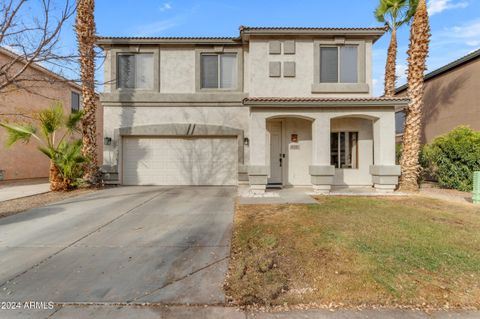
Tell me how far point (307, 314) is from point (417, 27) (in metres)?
12.2

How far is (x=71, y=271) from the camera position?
371 cm

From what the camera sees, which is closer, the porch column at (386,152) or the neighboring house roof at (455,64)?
the porch column at (386,152)

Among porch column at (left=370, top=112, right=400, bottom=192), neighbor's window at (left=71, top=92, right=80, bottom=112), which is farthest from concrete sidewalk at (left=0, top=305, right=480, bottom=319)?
neighbor's window at (left=71, top=92, right=80, bottom=112)

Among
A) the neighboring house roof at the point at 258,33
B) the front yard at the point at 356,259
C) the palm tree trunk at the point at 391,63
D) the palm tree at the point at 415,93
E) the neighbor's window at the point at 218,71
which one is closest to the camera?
the front yard at the point at 356,259

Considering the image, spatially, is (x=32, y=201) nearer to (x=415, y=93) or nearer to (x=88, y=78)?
(x=88, y=78)

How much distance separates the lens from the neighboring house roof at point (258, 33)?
10.9 meters

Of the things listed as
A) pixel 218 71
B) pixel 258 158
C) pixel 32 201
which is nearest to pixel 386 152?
pixel 258 158

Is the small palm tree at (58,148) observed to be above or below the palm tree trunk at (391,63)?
below

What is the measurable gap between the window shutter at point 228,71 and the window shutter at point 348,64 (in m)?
4.97

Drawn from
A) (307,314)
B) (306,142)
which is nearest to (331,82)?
(306,142)

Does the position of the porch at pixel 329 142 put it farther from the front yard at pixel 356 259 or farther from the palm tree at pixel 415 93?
the front yard at pixel 356 259

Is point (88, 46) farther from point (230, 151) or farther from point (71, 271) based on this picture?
point (71, 271)

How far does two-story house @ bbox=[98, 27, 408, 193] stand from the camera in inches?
438

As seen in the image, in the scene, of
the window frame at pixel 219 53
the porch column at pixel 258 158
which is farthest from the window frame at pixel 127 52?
the porch column at pixel 258 158
